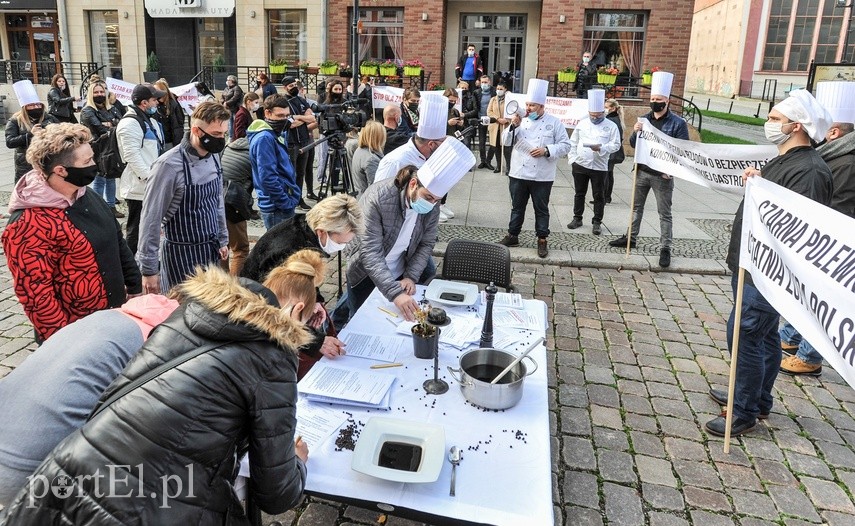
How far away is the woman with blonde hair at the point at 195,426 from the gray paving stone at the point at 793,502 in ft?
9.05

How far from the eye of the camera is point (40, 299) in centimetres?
306

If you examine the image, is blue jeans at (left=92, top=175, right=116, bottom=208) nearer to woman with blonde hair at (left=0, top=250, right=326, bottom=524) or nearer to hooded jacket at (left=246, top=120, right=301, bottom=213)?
hooded jacket at (left=246, top=120, right=301, bottom=213)

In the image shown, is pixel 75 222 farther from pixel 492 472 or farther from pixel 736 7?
pixel 736 7

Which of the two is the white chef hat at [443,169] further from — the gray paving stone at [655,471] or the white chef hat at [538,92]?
the white chef hat at [538,92]

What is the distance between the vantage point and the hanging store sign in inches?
727

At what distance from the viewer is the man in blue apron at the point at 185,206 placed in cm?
384

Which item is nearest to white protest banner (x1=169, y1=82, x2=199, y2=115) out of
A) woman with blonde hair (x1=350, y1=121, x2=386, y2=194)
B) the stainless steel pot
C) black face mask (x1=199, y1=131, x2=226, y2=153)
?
woman with blonde hair (x1=350, y1=121, x2=386, y2=194)

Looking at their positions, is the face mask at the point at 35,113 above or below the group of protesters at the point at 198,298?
above

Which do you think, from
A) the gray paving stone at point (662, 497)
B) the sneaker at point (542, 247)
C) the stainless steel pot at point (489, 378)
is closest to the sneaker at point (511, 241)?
the sneaker at point (542, 247)

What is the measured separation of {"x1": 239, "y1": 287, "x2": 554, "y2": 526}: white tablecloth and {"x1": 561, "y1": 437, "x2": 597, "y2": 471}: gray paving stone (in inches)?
36.9

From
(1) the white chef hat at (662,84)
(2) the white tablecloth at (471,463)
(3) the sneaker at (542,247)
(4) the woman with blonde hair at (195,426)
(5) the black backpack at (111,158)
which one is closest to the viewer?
(4) the woman with blonde hair at (195,426)

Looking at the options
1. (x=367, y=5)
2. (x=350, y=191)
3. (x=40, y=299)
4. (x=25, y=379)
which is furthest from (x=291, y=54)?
(x=25, y=379)

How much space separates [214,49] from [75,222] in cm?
1949

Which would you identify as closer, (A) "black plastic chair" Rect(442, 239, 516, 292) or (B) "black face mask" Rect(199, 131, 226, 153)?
(B) "black face mask" Rect(199, 131, 226, 153)
